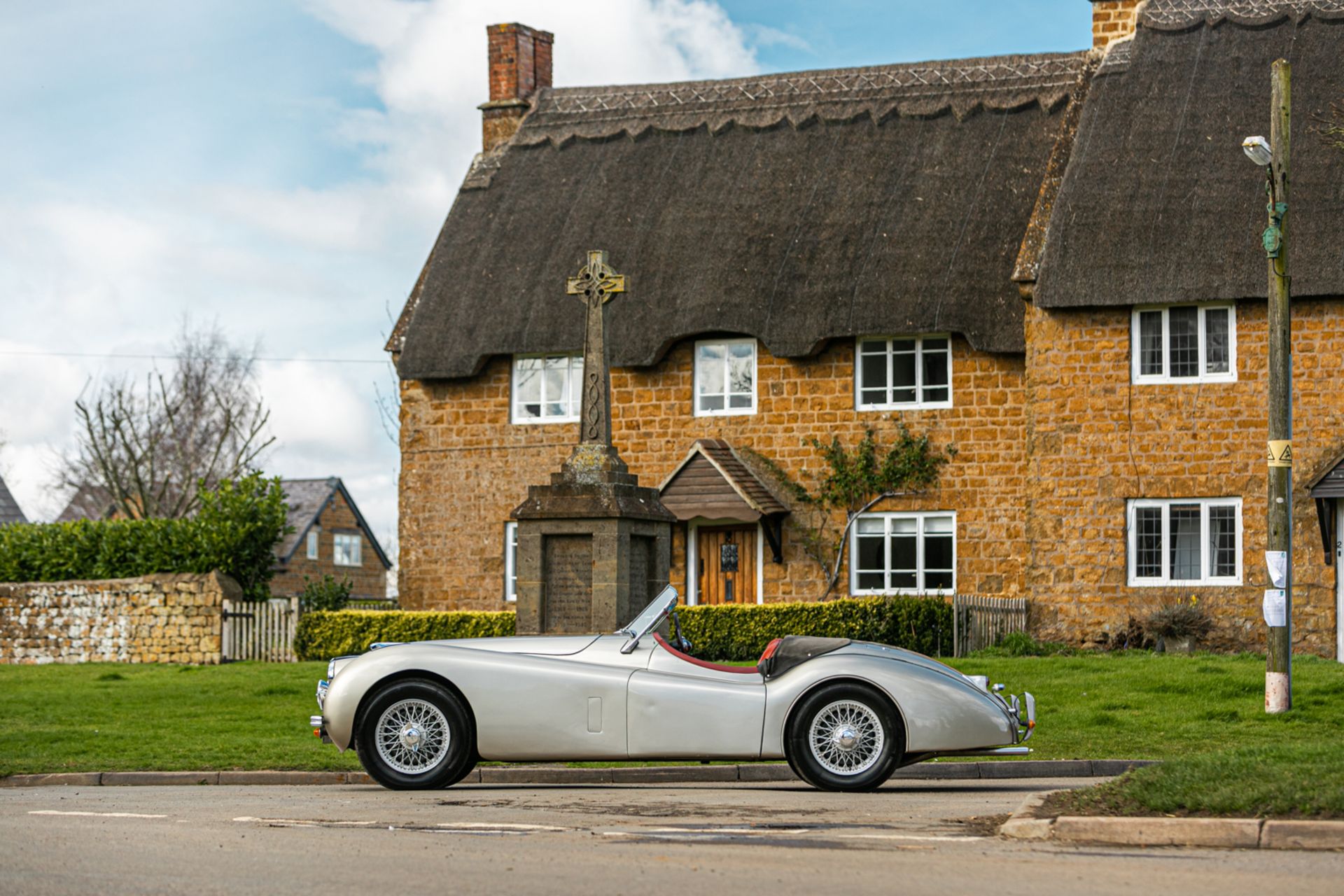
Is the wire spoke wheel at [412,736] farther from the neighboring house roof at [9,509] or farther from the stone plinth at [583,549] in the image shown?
the neighboring house roof at [9,509]

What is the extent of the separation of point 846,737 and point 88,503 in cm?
6287

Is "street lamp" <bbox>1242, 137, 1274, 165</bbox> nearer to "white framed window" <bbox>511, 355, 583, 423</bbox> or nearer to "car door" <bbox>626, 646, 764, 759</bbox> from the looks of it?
"car door" <bbox>626, 646, 764, 759</bbox>

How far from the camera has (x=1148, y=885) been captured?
753 cm

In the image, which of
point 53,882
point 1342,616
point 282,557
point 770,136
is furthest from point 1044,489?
point 282,557

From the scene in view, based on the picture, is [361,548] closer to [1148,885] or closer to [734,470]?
[734,470]

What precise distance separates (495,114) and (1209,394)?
49.8 feet

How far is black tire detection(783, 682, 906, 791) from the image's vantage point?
11.8 meters

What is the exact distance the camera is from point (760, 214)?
98.2 ft

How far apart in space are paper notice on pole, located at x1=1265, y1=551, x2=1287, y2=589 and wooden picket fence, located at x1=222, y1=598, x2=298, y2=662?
1736cm

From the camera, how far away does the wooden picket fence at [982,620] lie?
25.5m

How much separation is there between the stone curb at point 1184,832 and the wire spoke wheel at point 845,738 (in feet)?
8.19

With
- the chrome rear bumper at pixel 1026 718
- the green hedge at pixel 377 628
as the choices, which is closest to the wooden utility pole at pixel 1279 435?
the chrome rear bumper at pixel 1026 718

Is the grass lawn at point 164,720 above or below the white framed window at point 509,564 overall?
below

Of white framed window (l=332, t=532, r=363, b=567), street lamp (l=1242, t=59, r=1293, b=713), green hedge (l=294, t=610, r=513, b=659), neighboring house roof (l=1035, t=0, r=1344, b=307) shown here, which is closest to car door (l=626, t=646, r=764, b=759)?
street lamp (l=1242, t=59, r=1293, b=713)
